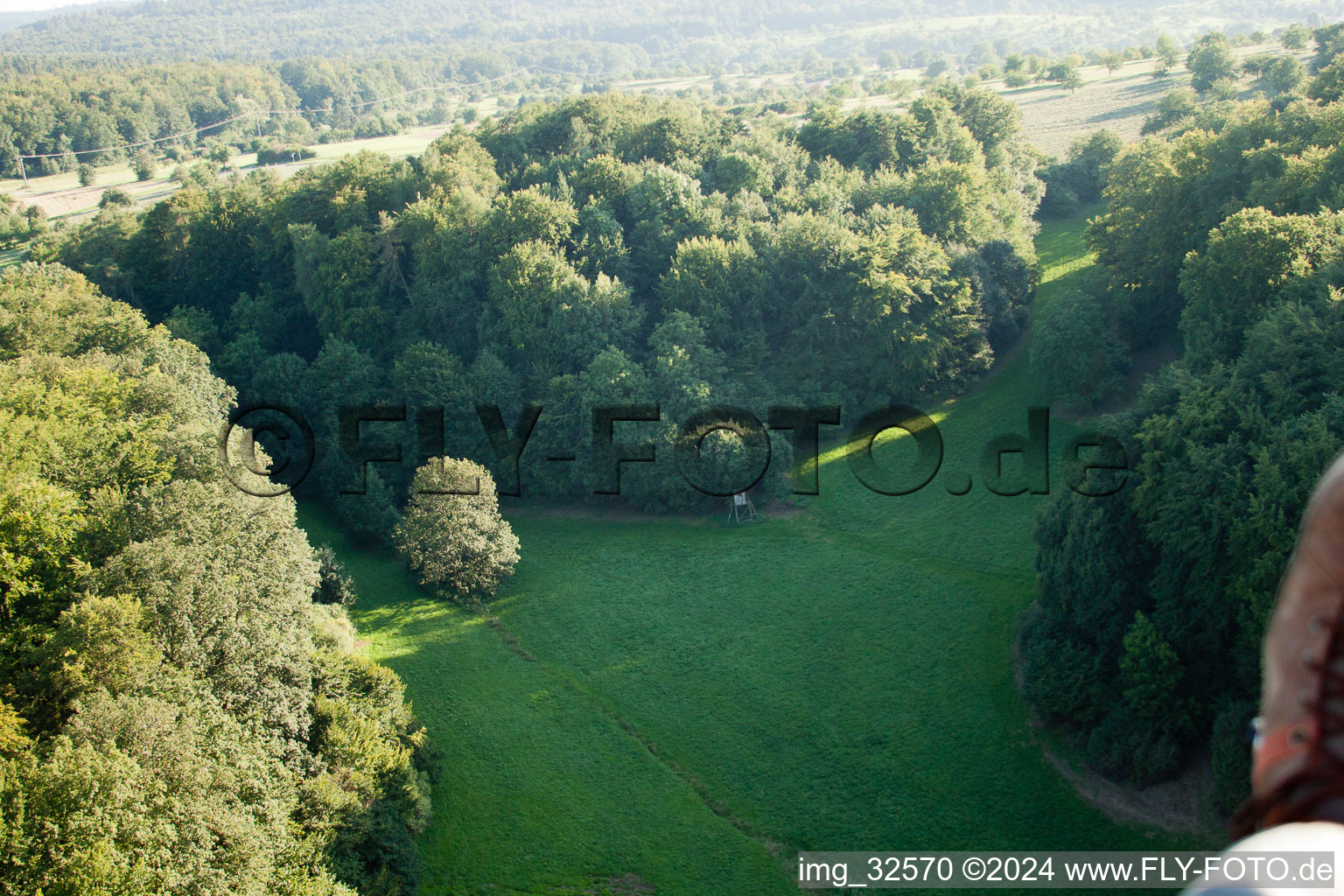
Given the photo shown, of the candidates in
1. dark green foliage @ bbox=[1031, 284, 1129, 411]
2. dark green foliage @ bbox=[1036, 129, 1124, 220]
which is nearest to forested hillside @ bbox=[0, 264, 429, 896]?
dark green foliage @ bbox=[1031, 284, 1129, 411]

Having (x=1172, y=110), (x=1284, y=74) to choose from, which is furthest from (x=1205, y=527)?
(x=1284, y=74)

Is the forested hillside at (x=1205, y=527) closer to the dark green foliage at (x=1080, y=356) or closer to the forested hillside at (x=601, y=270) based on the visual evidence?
the dark green foliage at (x=1080, y=356)

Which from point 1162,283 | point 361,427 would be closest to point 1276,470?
point 1162,283

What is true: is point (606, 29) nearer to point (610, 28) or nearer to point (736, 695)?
point (610, 28)

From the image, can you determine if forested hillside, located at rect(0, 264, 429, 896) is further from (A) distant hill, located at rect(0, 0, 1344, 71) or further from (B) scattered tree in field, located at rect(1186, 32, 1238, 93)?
(A) distant hill, located at rect(0, 0, 1344, 71)

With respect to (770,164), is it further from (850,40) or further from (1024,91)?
(850,40)

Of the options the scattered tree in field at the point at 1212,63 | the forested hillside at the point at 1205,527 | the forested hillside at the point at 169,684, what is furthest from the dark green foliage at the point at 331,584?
the scattered tree in field at the point at 1212,63
